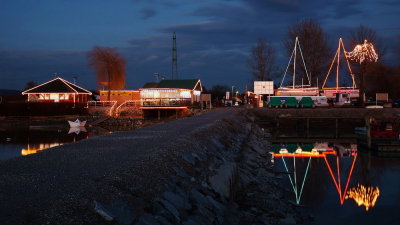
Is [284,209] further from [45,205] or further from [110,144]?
[45,205]

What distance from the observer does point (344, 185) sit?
1805 cm

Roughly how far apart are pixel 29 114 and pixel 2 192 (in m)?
58.8

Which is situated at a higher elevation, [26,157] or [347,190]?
[26,157]

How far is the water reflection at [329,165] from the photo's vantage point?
1617cm

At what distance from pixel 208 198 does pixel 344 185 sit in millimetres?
9903

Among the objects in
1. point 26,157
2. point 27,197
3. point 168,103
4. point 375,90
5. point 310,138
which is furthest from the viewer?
point 375,90

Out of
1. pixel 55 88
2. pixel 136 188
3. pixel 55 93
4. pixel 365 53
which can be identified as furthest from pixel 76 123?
pixel 136 188

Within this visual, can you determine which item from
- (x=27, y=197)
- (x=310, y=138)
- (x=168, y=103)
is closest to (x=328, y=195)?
(x=27, y=197)

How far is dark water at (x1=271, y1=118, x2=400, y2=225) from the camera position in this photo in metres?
13.6

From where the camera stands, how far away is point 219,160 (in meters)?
14.4

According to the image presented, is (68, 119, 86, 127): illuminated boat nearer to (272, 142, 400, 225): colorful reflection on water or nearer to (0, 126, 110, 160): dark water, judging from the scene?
(0, 126, 110, 160): dark water

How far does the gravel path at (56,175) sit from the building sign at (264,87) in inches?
1899

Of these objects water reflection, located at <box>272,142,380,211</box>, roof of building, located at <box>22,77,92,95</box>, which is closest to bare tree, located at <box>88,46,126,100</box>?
roof of building, located at <box>22,77,92,95</box>

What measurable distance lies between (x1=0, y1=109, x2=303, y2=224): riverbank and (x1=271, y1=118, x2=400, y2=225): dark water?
1348mm
